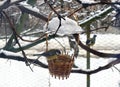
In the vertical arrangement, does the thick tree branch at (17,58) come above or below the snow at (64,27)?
below

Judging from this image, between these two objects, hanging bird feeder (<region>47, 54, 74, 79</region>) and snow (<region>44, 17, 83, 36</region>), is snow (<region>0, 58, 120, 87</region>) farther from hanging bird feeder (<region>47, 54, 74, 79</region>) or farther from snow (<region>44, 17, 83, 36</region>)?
snow (<region>44, 17, 83, 36</region>)

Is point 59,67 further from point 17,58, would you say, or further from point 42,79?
point 42,79

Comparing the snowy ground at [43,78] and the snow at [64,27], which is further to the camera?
the snowy ground at [43,78]

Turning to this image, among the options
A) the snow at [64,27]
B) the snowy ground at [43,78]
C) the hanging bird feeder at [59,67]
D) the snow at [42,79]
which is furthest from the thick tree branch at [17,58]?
the snow at [42,79]

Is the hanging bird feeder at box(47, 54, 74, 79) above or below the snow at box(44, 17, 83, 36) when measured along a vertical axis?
below

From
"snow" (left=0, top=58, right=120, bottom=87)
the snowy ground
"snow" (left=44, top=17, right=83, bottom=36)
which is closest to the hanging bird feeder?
"snow" (left=44, top=17, right=83, bottom=36)

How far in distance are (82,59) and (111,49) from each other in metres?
1.76

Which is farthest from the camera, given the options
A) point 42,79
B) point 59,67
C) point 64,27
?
point 42,79

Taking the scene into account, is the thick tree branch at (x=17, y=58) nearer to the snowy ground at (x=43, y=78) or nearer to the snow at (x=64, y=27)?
the snow at (x=64, y=27)

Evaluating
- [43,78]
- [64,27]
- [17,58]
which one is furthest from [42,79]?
[64,27]

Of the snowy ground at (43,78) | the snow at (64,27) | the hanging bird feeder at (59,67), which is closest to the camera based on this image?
the snow at (64,27)

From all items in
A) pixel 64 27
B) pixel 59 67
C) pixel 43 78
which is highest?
pixel 64 27

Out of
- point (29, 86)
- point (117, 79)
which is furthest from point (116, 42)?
point (29, 86)

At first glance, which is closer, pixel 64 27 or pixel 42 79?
pixel 64 27
